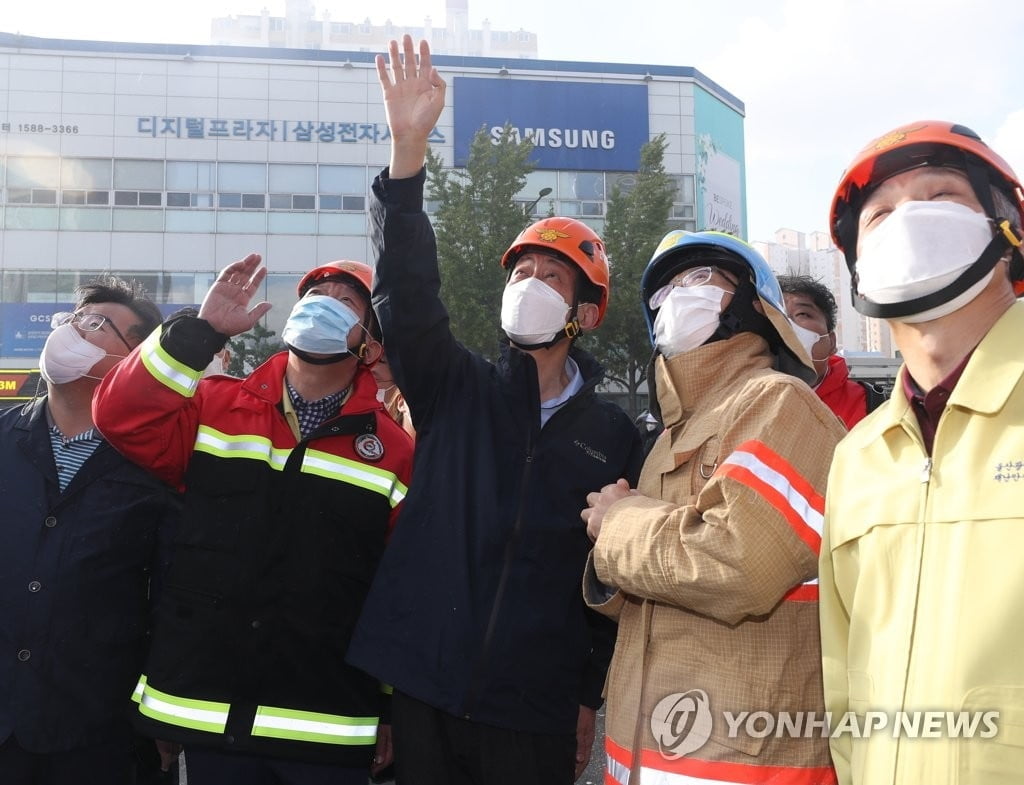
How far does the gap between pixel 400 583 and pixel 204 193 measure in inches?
1215

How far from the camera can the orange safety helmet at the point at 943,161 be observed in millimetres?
1746

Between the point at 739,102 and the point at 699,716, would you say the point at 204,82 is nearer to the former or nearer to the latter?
the point at 739,102

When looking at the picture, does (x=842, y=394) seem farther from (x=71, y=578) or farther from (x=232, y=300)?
(x=71, y=578)

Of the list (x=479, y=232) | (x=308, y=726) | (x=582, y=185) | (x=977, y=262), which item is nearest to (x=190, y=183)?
(x=582, y=185)

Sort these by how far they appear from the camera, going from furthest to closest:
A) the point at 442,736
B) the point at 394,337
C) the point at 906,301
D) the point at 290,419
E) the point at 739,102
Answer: the point at 739,102
the point at 290,419
the point at 394,337
the point at 442,736
the point at 906,301

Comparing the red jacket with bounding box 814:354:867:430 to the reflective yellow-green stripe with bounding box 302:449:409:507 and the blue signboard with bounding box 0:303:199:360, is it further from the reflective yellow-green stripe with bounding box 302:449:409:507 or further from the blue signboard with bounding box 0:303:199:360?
the blue signboard with bounding box 0:303:199:360

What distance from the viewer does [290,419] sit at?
10.1 ft

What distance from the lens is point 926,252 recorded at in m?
1.68

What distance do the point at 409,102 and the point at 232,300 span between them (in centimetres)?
96

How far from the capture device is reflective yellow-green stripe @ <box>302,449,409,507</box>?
292 cm

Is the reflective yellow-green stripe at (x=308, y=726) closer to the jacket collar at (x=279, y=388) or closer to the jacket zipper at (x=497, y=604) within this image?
the jacket zipper at (x=497, y=604)

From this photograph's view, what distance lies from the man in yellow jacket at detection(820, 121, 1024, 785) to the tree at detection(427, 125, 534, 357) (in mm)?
18021

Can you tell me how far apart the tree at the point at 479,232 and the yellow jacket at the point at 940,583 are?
714 inches

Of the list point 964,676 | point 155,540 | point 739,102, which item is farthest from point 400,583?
point 739,102
